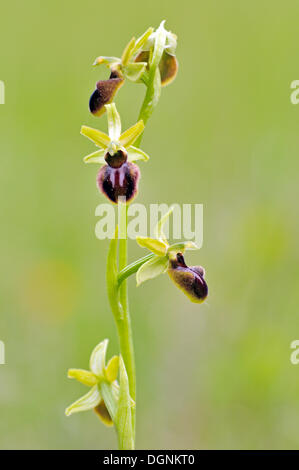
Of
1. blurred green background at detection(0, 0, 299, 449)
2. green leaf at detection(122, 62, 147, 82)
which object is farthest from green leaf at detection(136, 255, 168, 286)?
blurred green background at detection(0, 0, 299, 449)

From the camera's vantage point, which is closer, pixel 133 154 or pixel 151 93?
pixel 133 154

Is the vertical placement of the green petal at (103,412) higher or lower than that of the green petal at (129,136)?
lower

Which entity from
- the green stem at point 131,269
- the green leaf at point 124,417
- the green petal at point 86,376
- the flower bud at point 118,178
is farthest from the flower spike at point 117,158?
the green petal at point 86,376

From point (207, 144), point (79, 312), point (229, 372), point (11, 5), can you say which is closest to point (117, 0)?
point (11, 5)

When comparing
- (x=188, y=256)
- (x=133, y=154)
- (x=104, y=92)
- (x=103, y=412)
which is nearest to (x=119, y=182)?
(x=133, y=154)

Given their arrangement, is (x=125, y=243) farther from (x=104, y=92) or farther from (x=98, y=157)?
(x=104, y=92)

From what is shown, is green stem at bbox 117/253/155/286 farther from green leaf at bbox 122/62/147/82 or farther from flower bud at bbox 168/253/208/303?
green leaf at bbox 122/62/147/82

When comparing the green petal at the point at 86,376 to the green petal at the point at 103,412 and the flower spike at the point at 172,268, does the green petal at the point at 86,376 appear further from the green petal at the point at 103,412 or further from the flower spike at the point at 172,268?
the flower spike at the point at 172,268

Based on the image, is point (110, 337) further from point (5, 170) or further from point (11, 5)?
point (11, 5)
